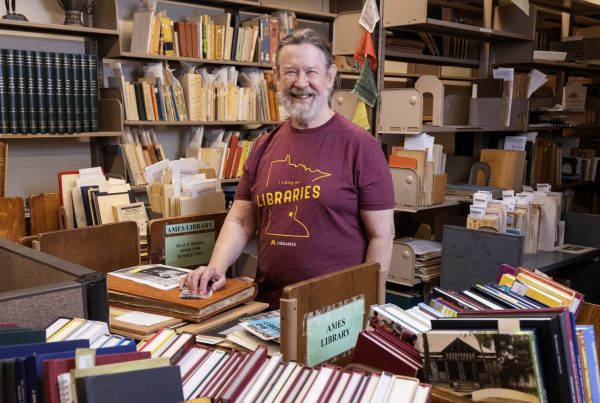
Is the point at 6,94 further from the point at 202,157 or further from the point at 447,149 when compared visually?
the point at 447,149

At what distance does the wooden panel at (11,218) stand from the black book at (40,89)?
2.00 ft

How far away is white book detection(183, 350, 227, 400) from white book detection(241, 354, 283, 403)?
3.8 inches

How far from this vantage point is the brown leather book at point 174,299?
1522 mm

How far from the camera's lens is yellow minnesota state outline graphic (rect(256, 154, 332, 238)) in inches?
74.5

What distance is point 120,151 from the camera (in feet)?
11.6

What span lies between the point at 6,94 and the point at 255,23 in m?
1.79

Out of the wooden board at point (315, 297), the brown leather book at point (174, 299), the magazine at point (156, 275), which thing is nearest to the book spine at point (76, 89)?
the magazine at point (156, 275)

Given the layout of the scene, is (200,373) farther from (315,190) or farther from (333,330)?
(315,190)

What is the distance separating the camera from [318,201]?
1.88 metres

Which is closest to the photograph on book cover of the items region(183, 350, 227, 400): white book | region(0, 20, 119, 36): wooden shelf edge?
region(183, 350, 227, 400): white book

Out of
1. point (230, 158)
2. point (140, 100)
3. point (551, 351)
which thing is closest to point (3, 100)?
point (140, 100)

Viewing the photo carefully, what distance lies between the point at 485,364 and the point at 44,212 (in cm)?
235

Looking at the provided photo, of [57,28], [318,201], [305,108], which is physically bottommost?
[318,201]

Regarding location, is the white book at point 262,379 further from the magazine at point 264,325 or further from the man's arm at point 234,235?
the man's arm at point 234,235
